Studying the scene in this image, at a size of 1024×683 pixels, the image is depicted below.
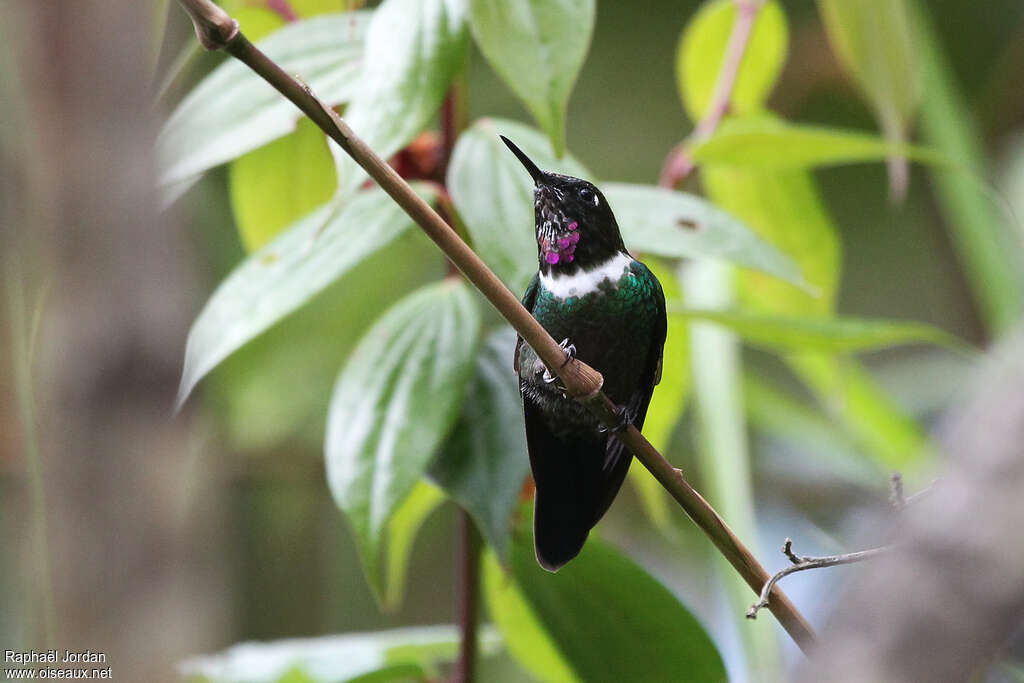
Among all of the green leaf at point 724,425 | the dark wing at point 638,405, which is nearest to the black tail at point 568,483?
the dark wing at point 638,405

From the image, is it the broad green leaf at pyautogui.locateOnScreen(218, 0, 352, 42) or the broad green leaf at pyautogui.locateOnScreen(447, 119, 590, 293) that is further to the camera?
the broad green leaf at pyautogui.locateOnScreen(218, 0, 352, 42)

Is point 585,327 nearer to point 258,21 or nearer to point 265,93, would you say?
point 265,93

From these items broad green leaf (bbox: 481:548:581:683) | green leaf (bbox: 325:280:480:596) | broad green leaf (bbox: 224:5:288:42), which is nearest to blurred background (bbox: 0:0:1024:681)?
broad green leaf (bbox: 224:5:288:42)

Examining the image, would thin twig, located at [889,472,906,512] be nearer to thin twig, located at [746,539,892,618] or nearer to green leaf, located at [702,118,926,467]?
thin twig, located at [746,539,892,618]

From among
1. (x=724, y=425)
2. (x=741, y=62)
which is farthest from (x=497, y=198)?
(x=724, y=425)

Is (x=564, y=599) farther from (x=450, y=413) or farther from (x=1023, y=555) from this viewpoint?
(x=1023, y=555)

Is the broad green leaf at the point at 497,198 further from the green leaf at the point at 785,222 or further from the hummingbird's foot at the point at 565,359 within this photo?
the green leaf at the point at 785,222
